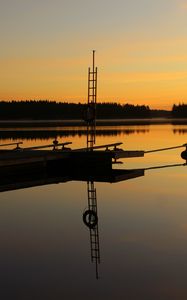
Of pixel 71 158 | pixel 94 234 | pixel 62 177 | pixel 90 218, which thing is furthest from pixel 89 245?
pixel 71 158

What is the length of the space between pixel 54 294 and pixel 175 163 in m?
19.5

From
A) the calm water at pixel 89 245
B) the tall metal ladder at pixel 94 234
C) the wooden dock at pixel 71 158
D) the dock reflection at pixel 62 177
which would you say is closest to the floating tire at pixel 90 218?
the tall metal ladder at pixel 94 234

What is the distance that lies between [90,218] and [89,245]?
8.18ft

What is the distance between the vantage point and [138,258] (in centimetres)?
757

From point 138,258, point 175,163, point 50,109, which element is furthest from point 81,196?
point 50,109

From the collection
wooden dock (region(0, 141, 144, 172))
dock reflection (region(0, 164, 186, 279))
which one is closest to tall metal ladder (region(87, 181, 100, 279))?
dock reflection (region(0, 164, 186, 279))

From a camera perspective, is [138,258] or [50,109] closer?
A: [138,258]

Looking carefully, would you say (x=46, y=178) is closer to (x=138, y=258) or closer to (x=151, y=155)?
(x=138, y=258)

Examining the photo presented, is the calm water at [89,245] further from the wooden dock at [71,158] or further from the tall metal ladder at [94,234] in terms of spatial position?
the wooden dock at [71,158]

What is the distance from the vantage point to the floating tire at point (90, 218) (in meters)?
10.2

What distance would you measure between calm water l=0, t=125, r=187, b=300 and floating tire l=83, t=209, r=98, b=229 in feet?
0.48

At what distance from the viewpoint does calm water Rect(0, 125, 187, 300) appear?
627 centimetres

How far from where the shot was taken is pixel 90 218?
35.4 feet

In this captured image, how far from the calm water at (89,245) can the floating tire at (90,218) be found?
0.48ft
